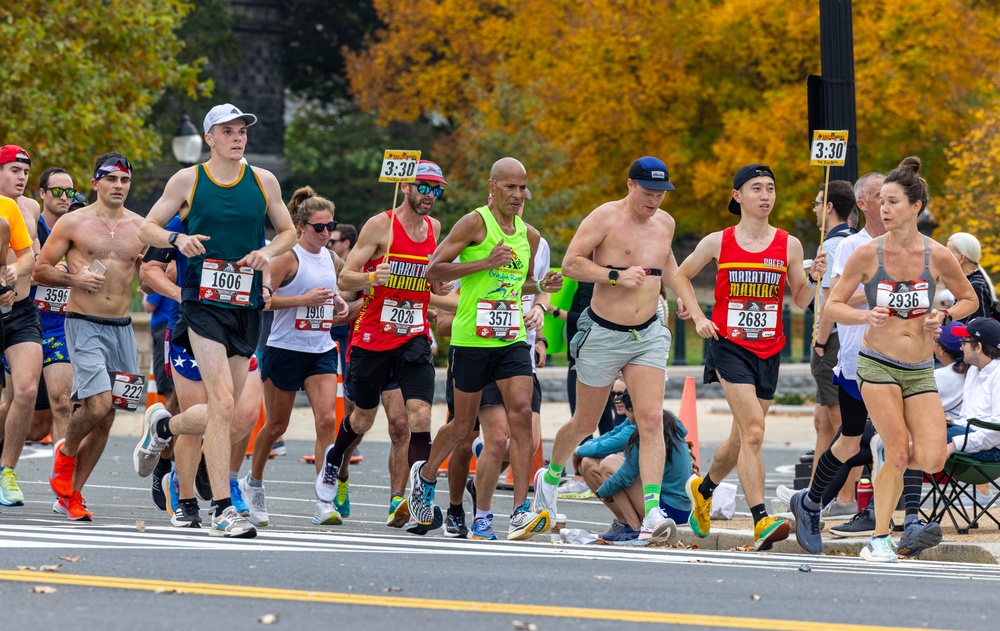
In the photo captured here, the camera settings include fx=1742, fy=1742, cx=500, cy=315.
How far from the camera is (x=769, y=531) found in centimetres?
943

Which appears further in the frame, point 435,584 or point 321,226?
point 321,226


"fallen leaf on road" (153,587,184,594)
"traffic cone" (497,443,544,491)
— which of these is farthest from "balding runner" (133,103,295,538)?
"traffic cone" (497,443,544,491)

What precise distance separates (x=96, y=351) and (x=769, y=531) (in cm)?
437

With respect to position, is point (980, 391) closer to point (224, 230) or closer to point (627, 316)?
point (627, 316)

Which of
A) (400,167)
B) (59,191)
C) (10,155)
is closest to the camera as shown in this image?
(400,167)

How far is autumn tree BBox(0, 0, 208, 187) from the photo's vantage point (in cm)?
2306

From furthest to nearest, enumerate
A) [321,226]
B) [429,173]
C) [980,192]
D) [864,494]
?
1. [980,192]
2. [321,226]
3. [864,494]
4. [429,173]

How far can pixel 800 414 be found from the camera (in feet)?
77.4

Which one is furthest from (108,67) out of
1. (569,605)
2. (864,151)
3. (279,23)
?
(279,23)

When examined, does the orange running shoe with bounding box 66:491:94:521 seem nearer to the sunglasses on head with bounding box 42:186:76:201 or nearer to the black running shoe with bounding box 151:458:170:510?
the black running shoe with bounding box 151:458:170:510

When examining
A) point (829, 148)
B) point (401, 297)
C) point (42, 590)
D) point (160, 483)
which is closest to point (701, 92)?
point (829, 148)

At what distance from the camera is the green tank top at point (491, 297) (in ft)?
32.3

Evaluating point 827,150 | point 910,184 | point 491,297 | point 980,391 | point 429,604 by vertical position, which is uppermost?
point 827,150

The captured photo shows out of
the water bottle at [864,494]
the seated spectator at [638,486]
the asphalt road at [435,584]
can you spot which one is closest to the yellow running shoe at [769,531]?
the asphalt road at [435,584]
